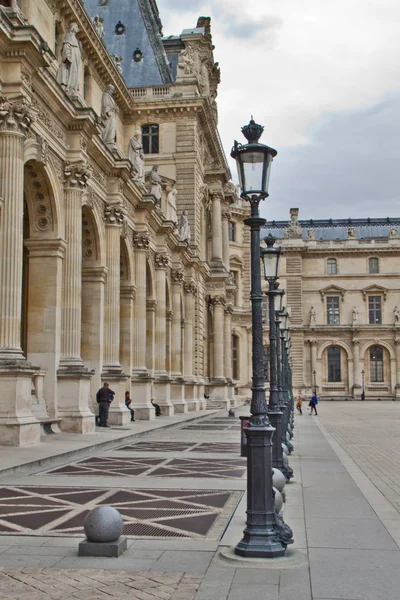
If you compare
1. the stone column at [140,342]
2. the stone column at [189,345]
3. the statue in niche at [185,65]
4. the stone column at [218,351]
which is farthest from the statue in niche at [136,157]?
the stone column at [218,351]

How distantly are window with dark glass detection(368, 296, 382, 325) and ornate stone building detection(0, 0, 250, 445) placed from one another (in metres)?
34.8

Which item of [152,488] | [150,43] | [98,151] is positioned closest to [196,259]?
[150,43]

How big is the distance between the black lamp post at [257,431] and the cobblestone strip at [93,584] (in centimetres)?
89

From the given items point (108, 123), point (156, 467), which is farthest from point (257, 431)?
point (108, 123)

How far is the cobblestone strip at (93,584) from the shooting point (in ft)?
21.4

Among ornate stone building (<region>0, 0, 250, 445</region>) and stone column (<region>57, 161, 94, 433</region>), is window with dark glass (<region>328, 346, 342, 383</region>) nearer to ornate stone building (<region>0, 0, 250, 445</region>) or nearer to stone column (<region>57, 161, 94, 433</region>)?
ornate stone building (<region>0, 0, 250, 445</region>)

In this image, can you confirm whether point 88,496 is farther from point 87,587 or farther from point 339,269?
point 339,269

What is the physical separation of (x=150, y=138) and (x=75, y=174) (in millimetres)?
23865

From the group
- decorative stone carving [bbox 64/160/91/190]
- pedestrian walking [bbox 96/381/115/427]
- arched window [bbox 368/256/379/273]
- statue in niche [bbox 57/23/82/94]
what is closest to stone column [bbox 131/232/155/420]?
pedestrian walking [bbox 96/381/115/427]

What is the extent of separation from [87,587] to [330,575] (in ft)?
7.24

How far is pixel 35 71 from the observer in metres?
21.0

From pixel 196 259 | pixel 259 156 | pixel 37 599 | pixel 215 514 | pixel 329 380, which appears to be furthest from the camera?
pixel 329 380

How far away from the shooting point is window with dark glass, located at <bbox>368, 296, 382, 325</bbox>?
92562 mm

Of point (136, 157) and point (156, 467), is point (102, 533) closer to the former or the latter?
point (156, 467)
